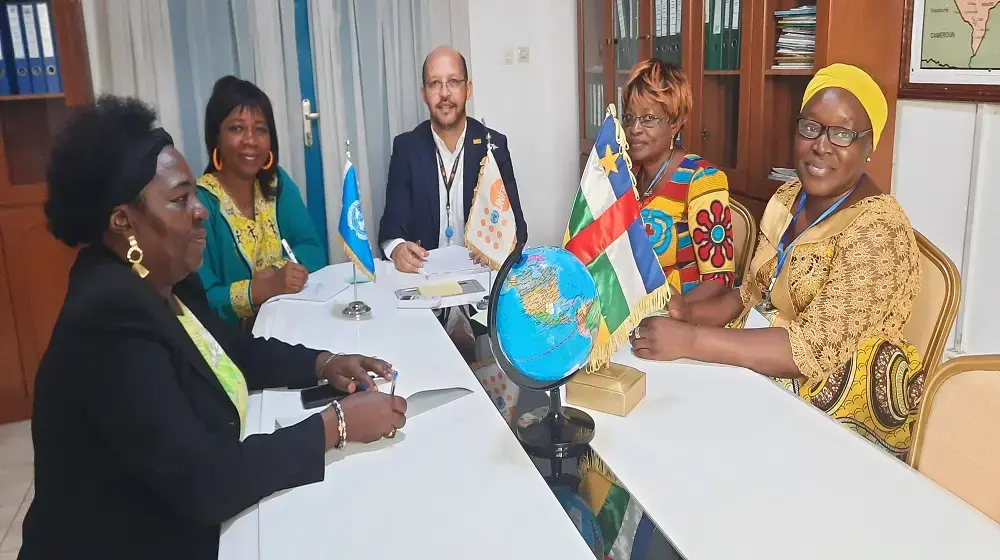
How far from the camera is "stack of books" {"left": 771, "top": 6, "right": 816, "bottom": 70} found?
2.54 m

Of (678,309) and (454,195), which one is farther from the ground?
(454,195)

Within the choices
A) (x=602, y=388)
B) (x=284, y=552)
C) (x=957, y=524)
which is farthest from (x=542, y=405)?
(x=957, y=524)

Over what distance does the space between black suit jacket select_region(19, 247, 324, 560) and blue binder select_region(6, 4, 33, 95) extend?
8.11ft

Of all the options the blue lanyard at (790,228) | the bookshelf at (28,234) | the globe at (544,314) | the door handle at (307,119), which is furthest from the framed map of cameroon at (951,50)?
the bookshelf at (28,234)

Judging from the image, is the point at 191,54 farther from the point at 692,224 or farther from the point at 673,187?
the point at 692,224

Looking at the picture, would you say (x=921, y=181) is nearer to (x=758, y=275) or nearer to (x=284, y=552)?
(x=758, y=275)

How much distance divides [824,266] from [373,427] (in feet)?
3.42

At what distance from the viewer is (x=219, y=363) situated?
1379 millimetres

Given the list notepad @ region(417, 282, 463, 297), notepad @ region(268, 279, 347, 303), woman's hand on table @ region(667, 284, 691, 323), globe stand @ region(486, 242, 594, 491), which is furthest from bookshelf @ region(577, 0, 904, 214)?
globe stand @ region(486, 242, 594, 491)

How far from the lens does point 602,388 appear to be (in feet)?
4.72

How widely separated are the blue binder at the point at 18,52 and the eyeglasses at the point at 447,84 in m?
1.68

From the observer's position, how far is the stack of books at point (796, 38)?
2537 mm

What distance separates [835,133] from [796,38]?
1.02m

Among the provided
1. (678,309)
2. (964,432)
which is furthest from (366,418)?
(964,432)
